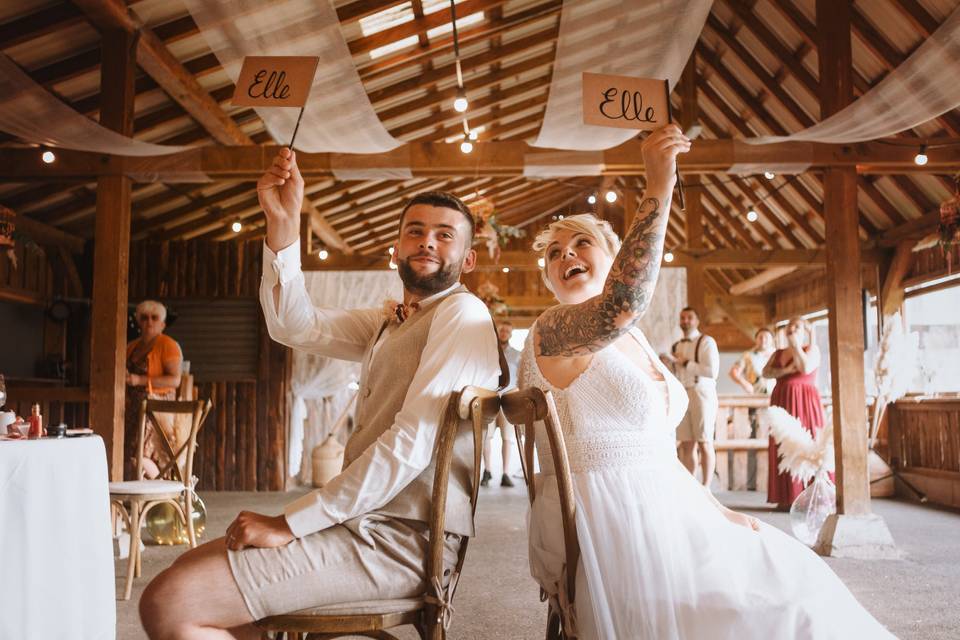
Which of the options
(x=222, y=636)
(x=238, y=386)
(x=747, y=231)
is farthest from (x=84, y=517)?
(x=747, y=231)

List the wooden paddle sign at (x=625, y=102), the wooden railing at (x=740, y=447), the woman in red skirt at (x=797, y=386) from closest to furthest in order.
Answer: the wooden paddle sign at (x=625, y=102), the woman in red skirt at (x=797, y=386), the wooden railing at (x=740, y=447)

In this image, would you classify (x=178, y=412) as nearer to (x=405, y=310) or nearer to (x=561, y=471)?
(x=405, y=310)

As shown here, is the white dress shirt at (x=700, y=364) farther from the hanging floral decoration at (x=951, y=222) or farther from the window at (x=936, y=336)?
the window at (x=936, y=336)

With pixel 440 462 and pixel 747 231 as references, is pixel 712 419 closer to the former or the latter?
pixel 440 462

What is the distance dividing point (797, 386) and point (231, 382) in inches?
224

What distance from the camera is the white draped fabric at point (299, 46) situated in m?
3.48

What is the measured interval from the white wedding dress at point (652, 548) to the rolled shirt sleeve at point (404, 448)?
0.19 metres

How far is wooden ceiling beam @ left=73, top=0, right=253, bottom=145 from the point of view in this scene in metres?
4.55

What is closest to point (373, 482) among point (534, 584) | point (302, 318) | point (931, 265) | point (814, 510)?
point (302, 318)

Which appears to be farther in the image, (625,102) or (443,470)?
(625,102)

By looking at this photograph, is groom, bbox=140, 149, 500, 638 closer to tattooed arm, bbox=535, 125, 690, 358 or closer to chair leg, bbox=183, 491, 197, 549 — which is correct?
tattooed arm, bbox=535, 125, 690, 358

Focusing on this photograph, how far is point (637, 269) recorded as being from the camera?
1381 millimetres

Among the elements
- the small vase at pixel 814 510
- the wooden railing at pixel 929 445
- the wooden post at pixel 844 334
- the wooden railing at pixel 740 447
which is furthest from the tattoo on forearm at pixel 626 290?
the wooden railing at pixel 929 445

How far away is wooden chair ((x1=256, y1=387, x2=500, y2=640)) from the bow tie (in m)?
0.36
